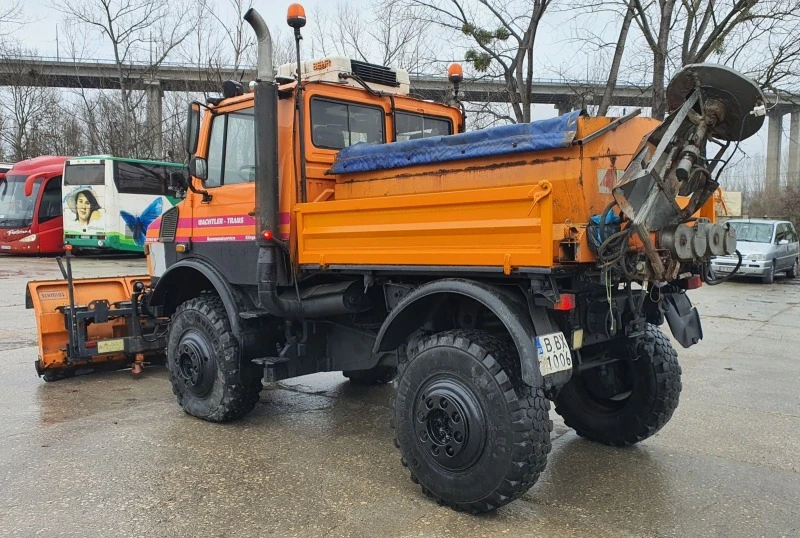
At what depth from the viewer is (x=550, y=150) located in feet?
12.7

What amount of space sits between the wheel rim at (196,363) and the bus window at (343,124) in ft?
6.28

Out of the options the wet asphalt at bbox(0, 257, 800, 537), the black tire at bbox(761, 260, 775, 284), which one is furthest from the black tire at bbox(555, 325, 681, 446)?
the black tire at bbox(761, 260, 775, 284)

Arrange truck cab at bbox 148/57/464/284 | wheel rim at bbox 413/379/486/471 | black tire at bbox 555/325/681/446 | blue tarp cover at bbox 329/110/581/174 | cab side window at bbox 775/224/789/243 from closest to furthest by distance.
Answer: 1. wheel rim at bbox 413/379/486/471
2. blue tarp cover at bbox 329/110/581/174
3. black tire at bbox 555/325/681/446
4. truck cab at bbox 148/57/464/284
5. cab side window at bbox 775/224/789/243

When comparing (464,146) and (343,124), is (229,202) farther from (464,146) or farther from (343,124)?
(464,146)

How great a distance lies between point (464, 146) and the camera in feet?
14.1

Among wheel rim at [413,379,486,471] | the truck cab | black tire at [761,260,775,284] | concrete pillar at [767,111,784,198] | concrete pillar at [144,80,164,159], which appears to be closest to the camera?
wheel rim at [413,379,486,471]

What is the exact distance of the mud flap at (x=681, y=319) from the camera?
14.4 feet

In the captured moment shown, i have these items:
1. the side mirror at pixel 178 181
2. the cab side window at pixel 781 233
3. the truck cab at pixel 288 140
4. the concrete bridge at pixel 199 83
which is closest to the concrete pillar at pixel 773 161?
the concrete bridge at pixel 199 83

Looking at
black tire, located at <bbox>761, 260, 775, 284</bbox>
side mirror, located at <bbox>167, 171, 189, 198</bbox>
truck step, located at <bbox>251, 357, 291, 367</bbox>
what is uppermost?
side mirror, located at <bbox>167, 171, 189, 198</bbox>

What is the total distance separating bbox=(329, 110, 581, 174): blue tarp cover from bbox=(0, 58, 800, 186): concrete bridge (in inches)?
530

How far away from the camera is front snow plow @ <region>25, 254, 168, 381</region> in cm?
666

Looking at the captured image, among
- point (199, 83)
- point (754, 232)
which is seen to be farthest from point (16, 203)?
point (754, 232)

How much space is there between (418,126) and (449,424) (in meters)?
3.03

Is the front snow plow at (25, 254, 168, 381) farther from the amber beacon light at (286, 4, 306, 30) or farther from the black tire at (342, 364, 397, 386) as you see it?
the amber beacon light at (286, 4, 306, 30)
